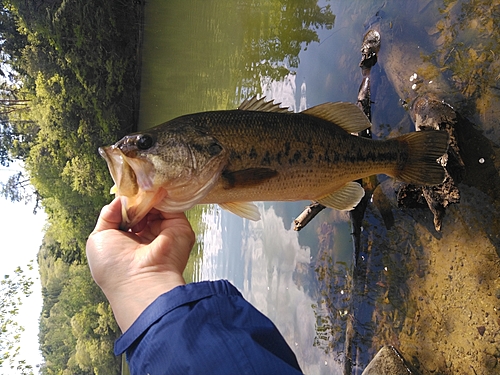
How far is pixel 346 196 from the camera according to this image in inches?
111

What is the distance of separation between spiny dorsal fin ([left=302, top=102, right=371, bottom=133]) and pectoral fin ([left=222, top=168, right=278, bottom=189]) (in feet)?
2.02

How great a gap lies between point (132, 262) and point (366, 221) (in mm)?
3144

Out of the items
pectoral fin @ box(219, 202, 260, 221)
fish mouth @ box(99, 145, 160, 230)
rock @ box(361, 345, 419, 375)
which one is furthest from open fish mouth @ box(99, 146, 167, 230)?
rock @ box(361, 345, 419, 375)

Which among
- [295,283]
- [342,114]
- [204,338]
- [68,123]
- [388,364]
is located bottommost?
[388,364]

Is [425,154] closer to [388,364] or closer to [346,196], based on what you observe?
[346,196]

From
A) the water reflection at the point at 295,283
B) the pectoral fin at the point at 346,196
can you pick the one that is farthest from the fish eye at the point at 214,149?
the water reflection at the point at 295,283

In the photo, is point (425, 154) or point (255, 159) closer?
point (255, 159)

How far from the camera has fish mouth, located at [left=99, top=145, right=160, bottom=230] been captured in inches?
82.6

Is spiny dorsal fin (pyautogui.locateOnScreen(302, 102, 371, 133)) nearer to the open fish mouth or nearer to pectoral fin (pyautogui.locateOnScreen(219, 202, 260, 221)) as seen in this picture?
pectoral fin (pyautogui.locateOnScreen(219, 202, 260, 221))

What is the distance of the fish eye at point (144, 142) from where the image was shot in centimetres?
221

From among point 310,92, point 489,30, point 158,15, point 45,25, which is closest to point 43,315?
point 45,25

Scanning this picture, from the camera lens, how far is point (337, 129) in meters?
2.66

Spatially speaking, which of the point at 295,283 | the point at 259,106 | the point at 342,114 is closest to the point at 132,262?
the point at 259,106

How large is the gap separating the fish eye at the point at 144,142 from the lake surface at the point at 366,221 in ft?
9.32
